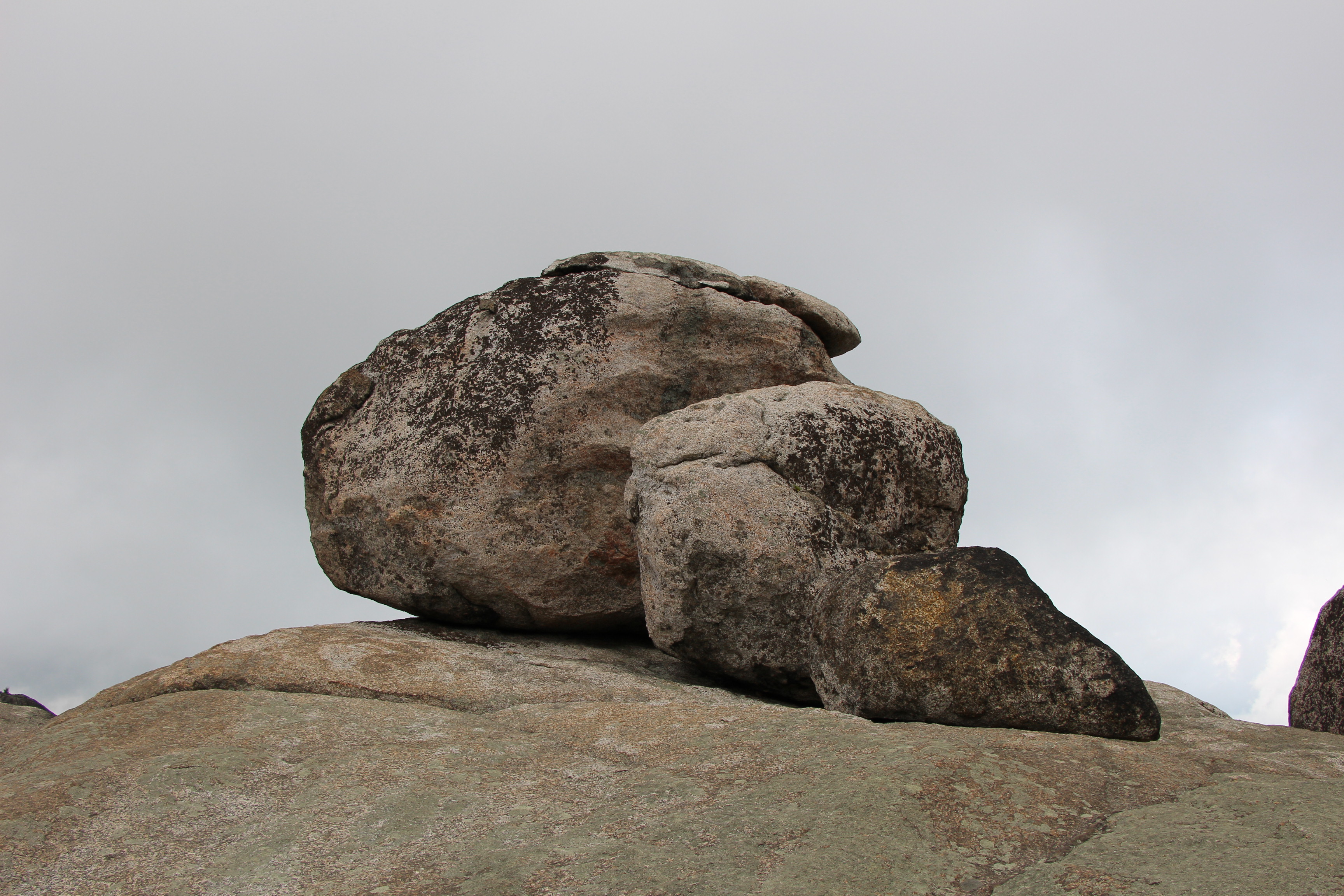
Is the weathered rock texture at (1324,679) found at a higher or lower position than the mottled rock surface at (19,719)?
higher

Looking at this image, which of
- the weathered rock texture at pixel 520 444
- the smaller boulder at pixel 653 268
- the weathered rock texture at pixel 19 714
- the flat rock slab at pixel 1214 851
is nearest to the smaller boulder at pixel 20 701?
the weathered rock texture at pixel 19 714

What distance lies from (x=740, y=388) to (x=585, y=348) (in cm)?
157

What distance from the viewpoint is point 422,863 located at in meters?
3.56

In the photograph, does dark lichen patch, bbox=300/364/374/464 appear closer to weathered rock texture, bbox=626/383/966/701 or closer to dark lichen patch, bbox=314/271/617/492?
dark lichen patch, bbox=314/271/617/492

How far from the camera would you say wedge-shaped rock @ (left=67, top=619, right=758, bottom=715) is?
6.13 metres

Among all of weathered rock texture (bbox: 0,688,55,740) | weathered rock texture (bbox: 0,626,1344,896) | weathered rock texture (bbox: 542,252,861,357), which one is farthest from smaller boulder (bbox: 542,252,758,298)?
weathered rock texture (bbox: 0,688,55,740)

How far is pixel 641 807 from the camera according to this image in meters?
3.95

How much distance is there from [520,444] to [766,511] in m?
2.56

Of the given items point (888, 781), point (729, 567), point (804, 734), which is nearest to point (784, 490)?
point (729, 567)

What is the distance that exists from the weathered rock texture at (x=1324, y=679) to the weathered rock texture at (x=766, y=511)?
2.86m

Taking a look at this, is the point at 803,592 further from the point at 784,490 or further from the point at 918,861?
the point at 918,861

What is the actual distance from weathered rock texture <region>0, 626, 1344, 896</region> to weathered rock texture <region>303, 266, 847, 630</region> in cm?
325

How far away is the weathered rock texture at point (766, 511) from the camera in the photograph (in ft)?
23.9

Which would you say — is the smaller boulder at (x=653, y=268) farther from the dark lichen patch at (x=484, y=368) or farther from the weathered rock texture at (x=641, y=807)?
the weathered rock texture at (x=641, y=807)
